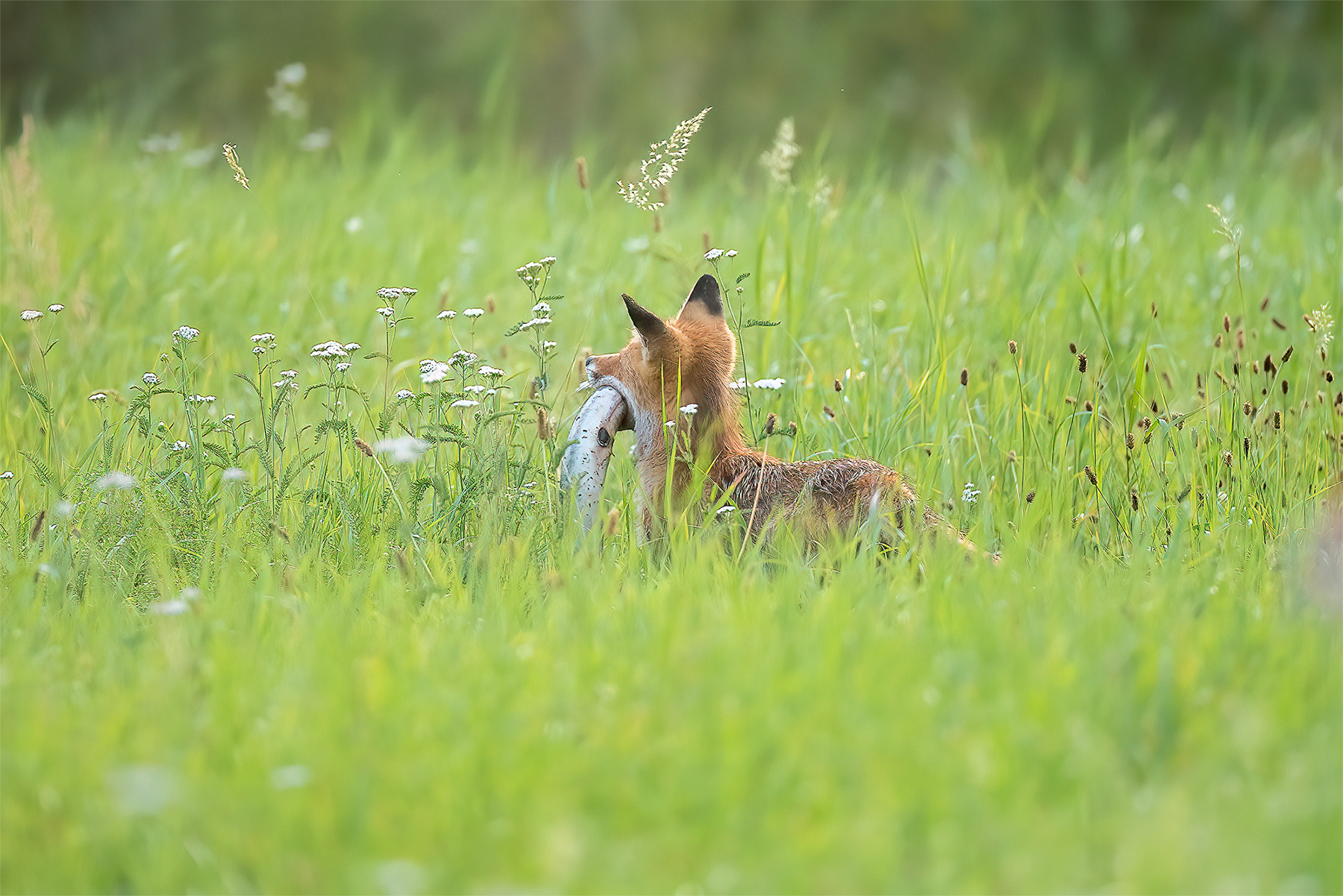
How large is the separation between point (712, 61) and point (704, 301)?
10.4 meters

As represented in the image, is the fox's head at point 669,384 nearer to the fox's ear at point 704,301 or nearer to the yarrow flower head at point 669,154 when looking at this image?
the fox's ear at point 704,301

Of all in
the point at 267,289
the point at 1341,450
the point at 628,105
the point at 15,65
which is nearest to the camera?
the point at 1341,450

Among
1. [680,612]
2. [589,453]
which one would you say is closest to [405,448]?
[589,453]

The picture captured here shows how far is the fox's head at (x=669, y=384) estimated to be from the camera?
441cm

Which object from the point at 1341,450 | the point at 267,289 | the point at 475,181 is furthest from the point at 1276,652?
the point at 475,181

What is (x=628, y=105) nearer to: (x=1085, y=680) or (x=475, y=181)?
(x=475, y=181)

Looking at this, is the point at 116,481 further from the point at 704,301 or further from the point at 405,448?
the point at 704,301

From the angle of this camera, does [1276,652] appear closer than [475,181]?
Yes

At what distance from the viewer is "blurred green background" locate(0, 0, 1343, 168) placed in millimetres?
12641

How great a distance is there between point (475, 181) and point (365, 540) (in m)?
5.17

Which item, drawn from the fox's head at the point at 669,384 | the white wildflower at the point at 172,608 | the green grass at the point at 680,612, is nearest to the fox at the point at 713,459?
the fox's head at the point at 669,384

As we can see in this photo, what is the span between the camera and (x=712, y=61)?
14406 mm

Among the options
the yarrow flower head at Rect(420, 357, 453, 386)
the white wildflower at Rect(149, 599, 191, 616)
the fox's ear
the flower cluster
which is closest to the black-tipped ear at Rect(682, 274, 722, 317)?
the fox's ear

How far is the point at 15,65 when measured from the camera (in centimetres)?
1276
